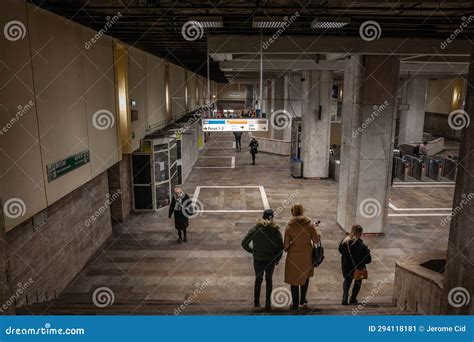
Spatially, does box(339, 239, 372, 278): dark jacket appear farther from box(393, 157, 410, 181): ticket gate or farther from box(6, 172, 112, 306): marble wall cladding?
box(393, 157, 410, 181): ticket gate

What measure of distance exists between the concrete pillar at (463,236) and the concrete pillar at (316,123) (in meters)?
10.9

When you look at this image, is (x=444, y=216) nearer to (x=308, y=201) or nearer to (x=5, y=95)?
(x=308, y=201)

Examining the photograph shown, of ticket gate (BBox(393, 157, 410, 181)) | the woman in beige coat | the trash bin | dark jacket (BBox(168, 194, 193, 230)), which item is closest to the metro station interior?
dark jacket (BBox(168, 194, 193, 230))

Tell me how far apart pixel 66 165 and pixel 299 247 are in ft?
13.7

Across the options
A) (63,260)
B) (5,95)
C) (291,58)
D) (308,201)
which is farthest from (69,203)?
(308,201)

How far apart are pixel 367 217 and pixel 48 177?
298 inches

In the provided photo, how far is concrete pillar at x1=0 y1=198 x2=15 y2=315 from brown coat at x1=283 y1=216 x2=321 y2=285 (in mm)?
3510

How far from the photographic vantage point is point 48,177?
5918 millimetres

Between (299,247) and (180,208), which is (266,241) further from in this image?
(180,208)

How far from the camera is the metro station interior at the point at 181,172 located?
5152 mm

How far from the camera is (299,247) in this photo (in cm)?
511

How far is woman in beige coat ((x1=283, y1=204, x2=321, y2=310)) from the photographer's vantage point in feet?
16.5

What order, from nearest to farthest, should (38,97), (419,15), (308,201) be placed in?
1. (38,97)
2. (419,15)
3. (308,201)

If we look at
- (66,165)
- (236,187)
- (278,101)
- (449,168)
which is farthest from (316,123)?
(66,165)
